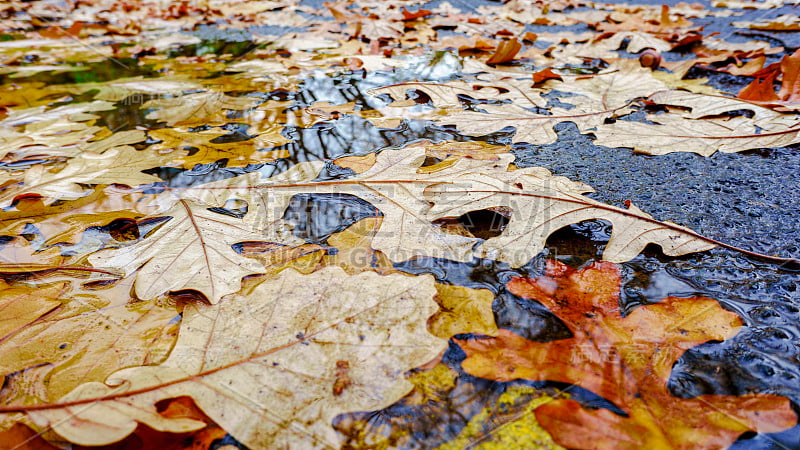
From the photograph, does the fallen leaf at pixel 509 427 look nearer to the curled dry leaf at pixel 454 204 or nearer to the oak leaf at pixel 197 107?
the curled dry leaf at pixel 454 204

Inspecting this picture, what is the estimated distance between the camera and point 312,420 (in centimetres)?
65

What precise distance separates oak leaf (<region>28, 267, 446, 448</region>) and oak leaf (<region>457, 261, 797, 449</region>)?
0.52ft

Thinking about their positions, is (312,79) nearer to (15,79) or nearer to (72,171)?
(72,171)

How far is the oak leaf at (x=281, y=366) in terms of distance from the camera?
646 millimetres

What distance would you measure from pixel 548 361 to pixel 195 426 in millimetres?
601

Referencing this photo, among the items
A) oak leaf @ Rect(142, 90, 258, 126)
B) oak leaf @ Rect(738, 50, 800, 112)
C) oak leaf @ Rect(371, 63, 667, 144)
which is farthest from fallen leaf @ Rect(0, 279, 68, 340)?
oak leaf @ Rect(738, 50, 800, 112)

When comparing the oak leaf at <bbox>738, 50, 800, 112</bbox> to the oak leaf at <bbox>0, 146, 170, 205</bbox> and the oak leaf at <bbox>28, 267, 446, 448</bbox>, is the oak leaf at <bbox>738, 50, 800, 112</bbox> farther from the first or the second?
the oak leaf at <bbox>0, 146, 170, 205</bbox>

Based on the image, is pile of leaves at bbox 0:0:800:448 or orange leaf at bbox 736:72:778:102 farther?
orange leaf at bbox 736:72:778:102

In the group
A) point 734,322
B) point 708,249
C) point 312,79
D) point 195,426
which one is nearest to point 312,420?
point 195,426

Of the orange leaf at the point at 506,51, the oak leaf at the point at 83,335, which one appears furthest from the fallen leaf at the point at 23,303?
the orange leaf at the point at 506,51

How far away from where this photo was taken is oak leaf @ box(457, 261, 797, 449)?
623mm

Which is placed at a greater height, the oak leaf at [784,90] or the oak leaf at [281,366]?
the oak leaf at [784,90]

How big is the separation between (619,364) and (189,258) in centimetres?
95

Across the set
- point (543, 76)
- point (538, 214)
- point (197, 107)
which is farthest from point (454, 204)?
point (197, 107)
